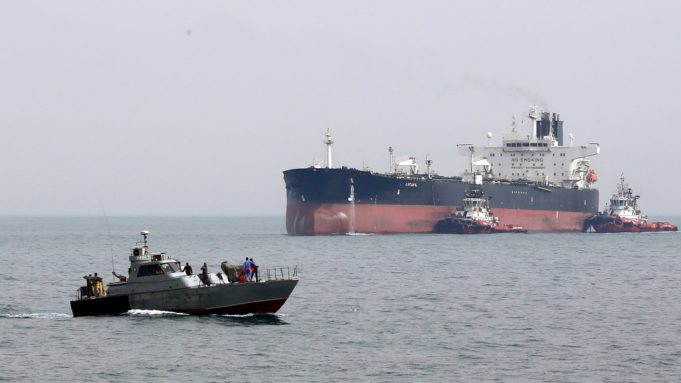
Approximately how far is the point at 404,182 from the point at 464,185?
12582 millimetres

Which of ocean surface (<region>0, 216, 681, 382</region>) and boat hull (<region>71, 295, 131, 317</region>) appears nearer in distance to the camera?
ocean surface (<region>0, 216, 681, 382</region>)

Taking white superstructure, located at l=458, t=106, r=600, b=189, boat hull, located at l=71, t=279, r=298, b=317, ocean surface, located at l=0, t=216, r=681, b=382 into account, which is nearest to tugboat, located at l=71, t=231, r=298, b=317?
boat hull, located at l=71, t=279, r=298, b=317

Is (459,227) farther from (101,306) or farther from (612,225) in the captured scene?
(101,306)

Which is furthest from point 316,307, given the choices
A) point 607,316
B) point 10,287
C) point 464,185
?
point 464,185

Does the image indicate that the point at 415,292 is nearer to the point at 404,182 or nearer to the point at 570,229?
the point at 404,182

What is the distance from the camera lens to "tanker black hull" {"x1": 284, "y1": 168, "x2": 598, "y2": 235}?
125m

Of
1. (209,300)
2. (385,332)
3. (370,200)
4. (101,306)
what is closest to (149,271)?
(209,300)

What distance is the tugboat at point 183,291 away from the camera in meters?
46.1

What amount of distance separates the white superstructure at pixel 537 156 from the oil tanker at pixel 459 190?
14 cm

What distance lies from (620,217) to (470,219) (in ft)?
111

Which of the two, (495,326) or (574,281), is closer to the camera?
(495,326)

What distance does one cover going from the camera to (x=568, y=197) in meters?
154

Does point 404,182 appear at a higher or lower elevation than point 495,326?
higher

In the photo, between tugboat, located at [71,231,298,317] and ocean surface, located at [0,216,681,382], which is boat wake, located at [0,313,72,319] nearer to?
ocean surface, located at [0,216,681,382]
